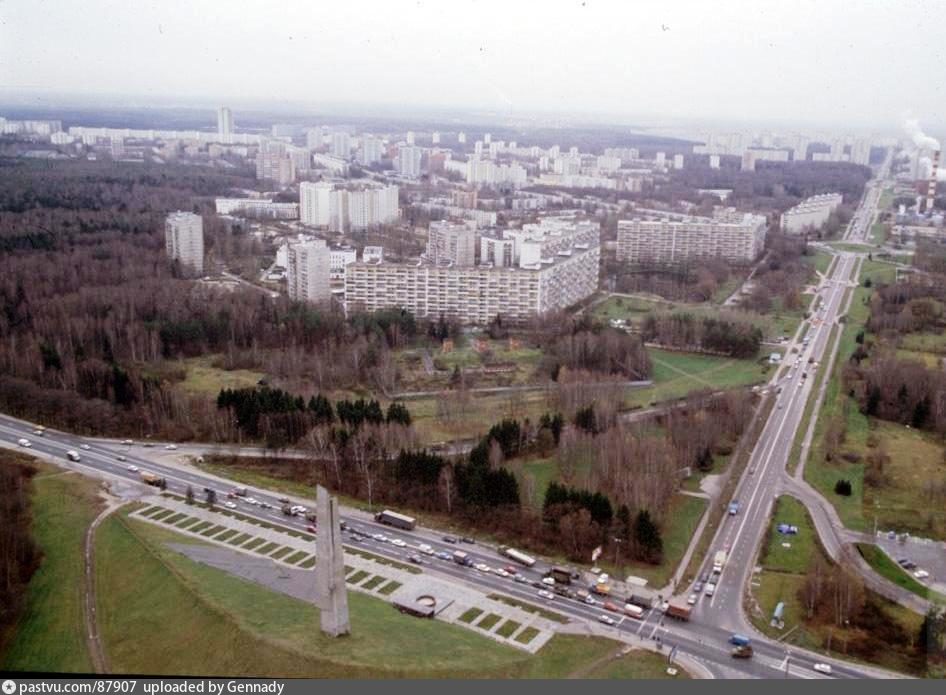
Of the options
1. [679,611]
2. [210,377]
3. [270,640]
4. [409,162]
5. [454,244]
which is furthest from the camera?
[409,162]

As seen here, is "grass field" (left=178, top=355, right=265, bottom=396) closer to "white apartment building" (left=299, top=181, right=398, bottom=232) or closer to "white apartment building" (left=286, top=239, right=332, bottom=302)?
"white apartment building" (left=286, top=239, right=332, bottom=302)

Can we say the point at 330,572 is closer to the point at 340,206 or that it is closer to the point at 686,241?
the point at 686,241

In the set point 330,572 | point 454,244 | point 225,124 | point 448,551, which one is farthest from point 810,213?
point 330,572

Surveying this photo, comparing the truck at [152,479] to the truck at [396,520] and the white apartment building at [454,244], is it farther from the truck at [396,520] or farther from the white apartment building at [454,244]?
the white apartment building at [454,244]

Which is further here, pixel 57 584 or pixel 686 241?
pixel 686 241

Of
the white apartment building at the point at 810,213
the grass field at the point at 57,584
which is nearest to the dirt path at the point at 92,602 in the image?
the grass field at the point at 57,584

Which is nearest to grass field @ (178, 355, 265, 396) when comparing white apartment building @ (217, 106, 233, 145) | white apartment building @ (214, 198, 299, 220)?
white apartment building @ (217, 106, 233, 145)
